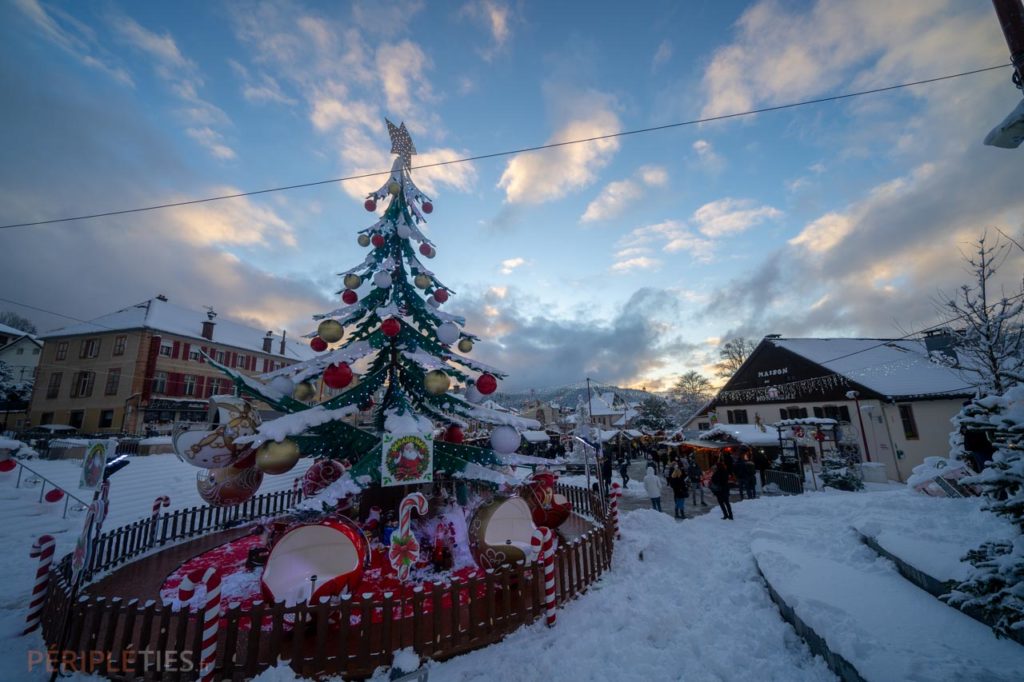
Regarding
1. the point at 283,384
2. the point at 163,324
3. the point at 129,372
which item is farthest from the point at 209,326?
the point at 283,384

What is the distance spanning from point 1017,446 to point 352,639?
25.3 ft

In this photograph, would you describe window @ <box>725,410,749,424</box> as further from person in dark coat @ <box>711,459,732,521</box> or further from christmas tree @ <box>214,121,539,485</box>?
christmas tree @ <box>214,121,539,485</box>

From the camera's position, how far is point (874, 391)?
2128 centimetres

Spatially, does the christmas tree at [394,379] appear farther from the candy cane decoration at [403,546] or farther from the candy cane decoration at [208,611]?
the candy cane decoration at [208,611]

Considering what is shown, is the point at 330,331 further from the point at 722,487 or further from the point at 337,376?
the point at 722,487

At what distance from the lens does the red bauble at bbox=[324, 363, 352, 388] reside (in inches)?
276

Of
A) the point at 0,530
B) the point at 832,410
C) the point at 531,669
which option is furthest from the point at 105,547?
the point at 832,410

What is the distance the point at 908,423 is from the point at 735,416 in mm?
12370

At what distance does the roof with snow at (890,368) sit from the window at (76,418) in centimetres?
5108

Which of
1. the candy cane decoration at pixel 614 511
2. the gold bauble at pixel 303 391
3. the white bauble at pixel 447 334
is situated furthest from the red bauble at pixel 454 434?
the candy cane decoration at pixel 614 511

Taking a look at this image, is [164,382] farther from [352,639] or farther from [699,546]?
[699,546]

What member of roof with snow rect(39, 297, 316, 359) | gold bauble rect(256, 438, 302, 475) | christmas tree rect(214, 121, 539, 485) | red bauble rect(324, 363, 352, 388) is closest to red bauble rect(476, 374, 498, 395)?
christmas tree rect(214, 121, 539, 485)

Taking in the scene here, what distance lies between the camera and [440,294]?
930cm

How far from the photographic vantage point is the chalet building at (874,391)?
66.7 ft
